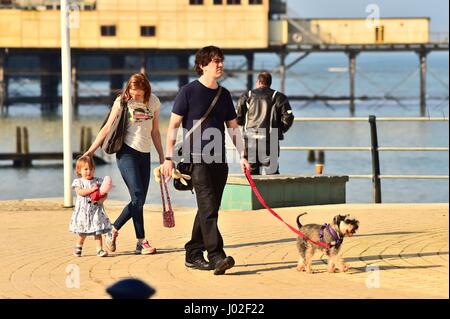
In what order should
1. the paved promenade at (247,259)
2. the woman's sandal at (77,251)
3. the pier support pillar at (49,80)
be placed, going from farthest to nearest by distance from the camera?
the pier support pillar at (49,80) < the woman's sandal at (77,251) < the paved promenade at (247,259)

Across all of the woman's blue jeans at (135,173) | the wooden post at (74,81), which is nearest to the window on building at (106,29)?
the wooden post at (74,81)

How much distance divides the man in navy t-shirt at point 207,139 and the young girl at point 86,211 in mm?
1194

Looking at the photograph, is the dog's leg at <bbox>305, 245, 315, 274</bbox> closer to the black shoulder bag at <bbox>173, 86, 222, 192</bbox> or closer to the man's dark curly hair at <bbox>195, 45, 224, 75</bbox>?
the black shoulder bag at <bbox>173, 86, 222, 192</bbox>

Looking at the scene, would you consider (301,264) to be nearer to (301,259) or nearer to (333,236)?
(301,259)

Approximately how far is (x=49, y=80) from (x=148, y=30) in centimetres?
1771

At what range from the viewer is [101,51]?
9062 cm

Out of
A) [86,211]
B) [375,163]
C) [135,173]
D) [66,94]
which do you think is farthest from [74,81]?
[135,173]

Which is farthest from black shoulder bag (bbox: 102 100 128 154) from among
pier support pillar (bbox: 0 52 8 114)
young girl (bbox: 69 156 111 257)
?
pier support pillar (bbox: 0 52 8 114)

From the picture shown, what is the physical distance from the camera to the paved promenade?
8.94m

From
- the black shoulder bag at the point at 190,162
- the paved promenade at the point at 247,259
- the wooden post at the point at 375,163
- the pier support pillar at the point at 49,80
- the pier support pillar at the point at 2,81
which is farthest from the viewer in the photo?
the pier support pillar at the point at 49,80

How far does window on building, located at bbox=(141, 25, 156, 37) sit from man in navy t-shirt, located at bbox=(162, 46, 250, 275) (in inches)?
3053

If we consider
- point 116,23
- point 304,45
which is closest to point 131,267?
point 116,23

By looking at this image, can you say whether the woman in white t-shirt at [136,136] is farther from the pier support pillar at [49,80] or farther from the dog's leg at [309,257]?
the pier support pillar at [49,80]

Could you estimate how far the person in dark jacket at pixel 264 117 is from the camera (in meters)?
14.4
